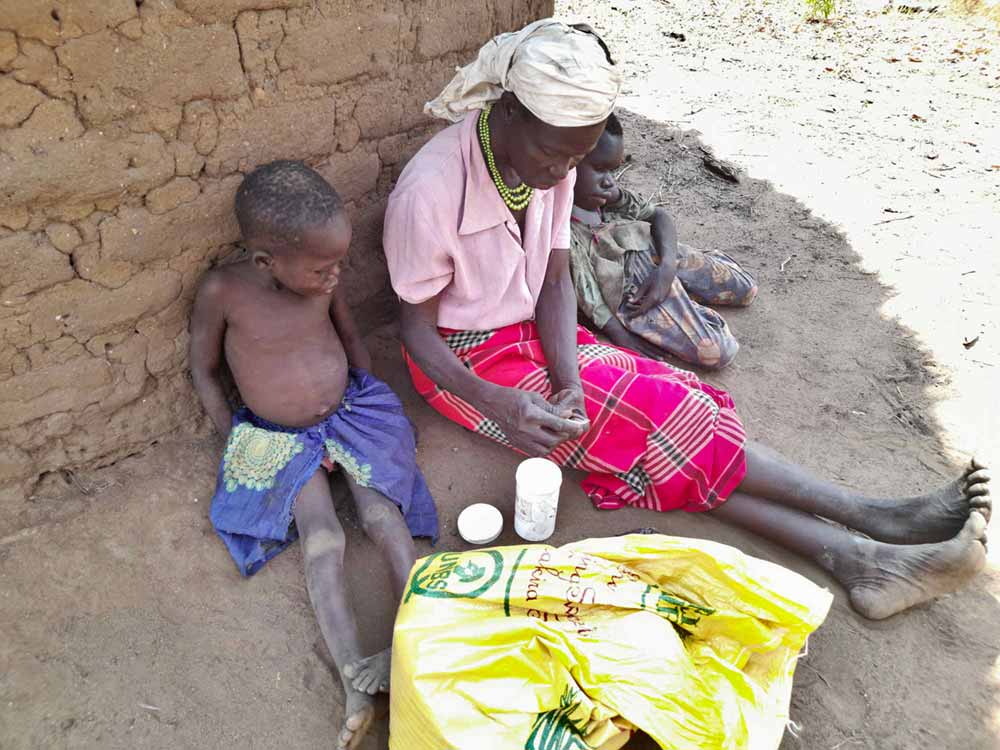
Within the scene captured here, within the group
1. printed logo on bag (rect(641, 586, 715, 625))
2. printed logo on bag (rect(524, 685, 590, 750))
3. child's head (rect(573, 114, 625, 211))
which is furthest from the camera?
child's head (rect(573, 114, 625, 211))

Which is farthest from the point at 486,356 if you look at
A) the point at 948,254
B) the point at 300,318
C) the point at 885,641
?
the point at 948,254

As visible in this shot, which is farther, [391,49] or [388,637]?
[391,49]

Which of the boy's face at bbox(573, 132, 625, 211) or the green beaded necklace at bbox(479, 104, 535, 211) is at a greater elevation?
the green beaded necklace at bbox(479, 104, 535, 211)

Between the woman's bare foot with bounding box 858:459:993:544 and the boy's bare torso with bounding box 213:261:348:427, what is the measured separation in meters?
1.68

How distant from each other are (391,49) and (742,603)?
192 centimetres

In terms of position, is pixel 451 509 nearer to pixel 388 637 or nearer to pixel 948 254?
pixel 388 637

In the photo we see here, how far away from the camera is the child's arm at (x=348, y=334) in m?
2.26

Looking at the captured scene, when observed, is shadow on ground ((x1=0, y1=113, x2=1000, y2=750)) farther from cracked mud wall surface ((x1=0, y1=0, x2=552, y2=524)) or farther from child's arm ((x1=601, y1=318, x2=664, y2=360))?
child's arm ((x1=601, y1=318, x2=664, y2=360))

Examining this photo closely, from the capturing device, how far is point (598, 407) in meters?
2.18

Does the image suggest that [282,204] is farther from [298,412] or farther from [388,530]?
[388,530]

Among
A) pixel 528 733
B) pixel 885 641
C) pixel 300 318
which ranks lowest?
pixel 885 641

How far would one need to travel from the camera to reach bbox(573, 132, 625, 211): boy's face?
2715 mm

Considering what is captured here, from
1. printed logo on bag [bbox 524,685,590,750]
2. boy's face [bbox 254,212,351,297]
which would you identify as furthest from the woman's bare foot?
boy's face [bbox 254,212,351,297]

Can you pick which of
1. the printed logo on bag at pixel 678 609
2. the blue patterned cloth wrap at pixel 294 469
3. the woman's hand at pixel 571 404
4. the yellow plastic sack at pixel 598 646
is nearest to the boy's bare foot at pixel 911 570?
the yellow plastic sack at pixel 598 646
